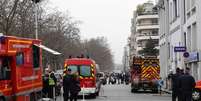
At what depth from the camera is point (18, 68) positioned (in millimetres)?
21516

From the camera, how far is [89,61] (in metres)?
40.3

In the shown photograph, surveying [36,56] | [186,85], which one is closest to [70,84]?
[36,56]

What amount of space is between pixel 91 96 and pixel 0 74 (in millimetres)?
22146

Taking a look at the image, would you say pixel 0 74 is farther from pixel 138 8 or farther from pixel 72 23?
pixel 138 8

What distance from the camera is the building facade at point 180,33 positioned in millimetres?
43231

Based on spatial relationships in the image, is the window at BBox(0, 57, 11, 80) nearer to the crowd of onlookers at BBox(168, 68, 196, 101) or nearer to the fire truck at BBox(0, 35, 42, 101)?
the fire truck at BBox(0, 35, 42, 101)

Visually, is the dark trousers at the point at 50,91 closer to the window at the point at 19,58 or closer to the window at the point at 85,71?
the window at the point at 19,58

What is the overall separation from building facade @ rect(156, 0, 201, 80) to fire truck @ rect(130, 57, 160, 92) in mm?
2129

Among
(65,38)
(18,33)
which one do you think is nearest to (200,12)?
(18,33)

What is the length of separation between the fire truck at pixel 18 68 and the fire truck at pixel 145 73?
2828 centimetres

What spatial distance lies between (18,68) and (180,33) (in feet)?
105

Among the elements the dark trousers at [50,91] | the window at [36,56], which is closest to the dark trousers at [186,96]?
the window at [36,56]

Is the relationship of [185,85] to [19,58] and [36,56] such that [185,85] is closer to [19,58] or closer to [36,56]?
[36,56]

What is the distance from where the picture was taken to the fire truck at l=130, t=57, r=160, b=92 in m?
52.4
